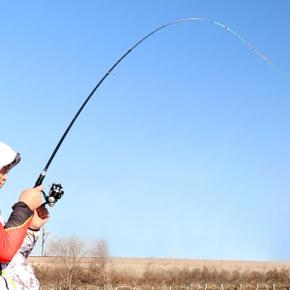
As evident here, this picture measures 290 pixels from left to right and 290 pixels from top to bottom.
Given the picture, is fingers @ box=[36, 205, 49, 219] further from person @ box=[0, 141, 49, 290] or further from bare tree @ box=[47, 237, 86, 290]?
bare tree @ box=[47, 237, 86, 290]

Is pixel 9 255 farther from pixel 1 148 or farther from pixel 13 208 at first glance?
pixel 1 148

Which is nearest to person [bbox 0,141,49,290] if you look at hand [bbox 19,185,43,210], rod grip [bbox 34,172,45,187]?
hand [bbox 19,185,43,210]

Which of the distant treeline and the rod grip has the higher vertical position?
the rod grip

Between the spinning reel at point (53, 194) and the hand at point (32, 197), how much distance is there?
0.44ft

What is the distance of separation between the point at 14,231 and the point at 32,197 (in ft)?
0.82

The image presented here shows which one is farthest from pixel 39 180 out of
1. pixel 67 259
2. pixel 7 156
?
pixel 67 259

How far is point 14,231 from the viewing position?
3406mm

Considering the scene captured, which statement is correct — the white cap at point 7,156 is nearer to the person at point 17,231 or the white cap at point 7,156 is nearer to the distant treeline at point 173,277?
the person at point 17,231

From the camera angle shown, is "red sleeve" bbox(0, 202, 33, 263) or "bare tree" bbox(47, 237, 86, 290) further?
"bare tree" bbox(47, 237, 86, 290)

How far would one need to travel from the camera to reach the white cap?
341 cm

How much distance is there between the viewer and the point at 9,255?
3.37m

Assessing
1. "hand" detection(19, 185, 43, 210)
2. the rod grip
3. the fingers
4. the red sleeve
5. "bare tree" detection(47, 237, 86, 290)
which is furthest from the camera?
"bare tree" detection(47, 237, 86, 290)

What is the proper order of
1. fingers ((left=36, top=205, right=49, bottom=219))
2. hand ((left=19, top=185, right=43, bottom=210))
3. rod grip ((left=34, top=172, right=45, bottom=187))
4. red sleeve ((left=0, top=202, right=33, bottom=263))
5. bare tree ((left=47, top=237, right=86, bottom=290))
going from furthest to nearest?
bare tree ((left=47, top=237, right=86, bottom=290)) → rod grip ((left=34, top=172, right=45, bottom=187)) → fingers ((left=36, top=205, right=49, bottom=219)) → hand ((left=19, top=185, right=43, bottom=210)) → red sleeve ((left=0, top=202, right=33, bottom=263))

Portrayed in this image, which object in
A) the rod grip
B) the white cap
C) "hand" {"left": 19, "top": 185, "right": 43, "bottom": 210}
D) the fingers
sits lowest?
the fingers
